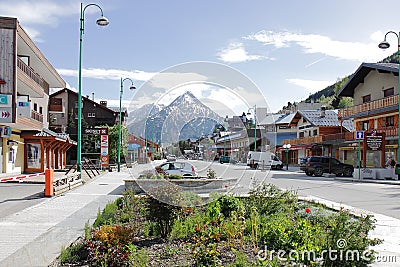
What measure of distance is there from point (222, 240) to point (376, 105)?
41.0m

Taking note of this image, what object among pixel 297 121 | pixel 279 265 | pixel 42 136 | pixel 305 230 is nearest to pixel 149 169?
pixel 305 230

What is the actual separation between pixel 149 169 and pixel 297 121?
61015 mm

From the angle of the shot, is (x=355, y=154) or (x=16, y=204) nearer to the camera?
(x=16, y=204)

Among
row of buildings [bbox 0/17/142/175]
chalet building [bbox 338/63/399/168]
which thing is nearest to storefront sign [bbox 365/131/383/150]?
chalet building [bbox 338/63/399/168]

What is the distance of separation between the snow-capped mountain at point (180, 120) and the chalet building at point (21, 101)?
20.9m

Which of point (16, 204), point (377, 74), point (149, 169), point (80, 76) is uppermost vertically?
point (377, 74)

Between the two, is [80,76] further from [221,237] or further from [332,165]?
[332,165]

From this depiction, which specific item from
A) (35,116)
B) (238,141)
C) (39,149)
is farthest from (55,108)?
(238,141)

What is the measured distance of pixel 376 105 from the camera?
148 feet

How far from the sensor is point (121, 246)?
7.10 metres

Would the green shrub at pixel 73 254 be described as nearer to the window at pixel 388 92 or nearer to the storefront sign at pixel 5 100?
the storefront sign at pixel 5 100

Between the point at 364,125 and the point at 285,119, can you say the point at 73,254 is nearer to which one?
the point at 364,125

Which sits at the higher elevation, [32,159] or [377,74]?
[377,74]

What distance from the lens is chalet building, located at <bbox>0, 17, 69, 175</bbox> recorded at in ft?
92.4
